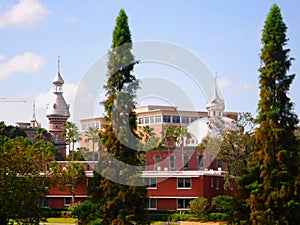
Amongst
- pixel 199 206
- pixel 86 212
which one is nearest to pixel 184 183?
pixel 199 206

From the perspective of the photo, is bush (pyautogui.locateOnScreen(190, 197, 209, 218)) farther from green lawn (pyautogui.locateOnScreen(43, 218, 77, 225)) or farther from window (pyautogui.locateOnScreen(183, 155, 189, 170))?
window (pyautogui.locateOnScreen(183, 155, 189, 170))

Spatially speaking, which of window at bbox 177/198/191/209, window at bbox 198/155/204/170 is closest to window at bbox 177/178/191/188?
window at bbox 177/198/191/209

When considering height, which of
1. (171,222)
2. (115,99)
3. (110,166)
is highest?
(115,99)

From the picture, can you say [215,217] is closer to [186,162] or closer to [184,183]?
[184,183]

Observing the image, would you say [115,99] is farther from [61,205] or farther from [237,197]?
[61,205]

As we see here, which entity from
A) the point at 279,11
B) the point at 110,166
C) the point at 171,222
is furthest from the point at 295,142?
the point at 171,222

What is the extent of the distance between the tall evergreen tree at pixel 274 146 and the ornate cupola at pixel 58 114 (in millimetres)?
71947

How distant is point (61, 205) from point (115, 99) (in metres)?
25.8

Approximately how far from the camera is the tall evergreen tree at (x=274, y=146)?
88.1ft

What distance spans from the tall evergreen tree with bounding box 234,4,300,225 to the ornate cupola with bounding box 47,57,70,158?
71.9 metres

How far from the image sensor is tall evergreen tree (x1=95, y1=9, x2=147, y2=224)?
29.8 m

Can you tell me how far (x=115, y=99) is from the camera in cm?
3062

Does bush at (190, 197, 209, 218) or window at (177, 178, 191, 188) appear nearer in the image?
bush at (190, 197, 209, 218)

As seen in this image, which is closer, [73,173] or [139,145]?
[139,145]
